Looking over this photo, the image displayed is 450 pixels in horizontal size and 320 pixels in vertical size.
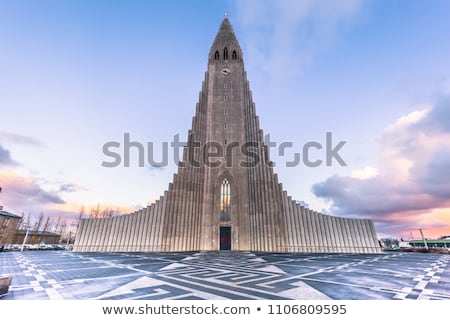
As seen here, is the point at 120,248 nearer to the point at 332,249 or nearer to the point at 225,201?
the point at 225,201

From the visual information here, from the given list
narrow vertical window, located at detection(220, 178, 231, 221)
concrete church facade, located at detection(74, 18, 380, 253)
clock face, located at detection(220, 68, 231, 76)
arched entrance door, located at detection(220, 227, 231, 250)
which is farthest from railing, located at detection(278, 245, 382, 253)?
clock face, located at detection(220, 68, 231, 76)

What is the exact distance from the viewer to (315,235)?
1001 inches

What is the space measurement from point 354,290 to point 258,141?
23723 millimetres

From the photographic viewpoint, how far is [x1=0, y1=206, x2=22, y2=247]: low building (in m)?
46.7

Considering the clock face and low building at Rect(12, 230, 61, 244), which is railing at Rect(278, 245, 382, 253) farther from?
low building at Rect(12, 230, 61, 244)

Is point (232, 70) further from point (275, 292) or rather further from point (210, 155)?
point (275, 292)

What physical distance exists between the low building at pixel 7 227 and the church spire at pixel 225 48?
61.6 m

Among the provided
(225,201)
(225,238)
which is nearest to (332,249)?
(225,238)

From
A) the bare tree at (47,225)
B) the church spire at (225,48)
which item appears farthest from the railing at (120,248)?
the bare tree at (47,225)

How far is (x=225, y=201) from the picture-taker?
90.8 feet

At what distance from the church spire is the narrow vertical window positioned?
906 inches

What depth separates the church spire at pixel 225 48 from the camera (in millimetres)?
36044

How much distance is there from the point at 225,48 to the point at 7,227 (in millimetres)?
66451

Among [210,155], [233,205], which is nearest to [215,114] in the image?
[210,155]
